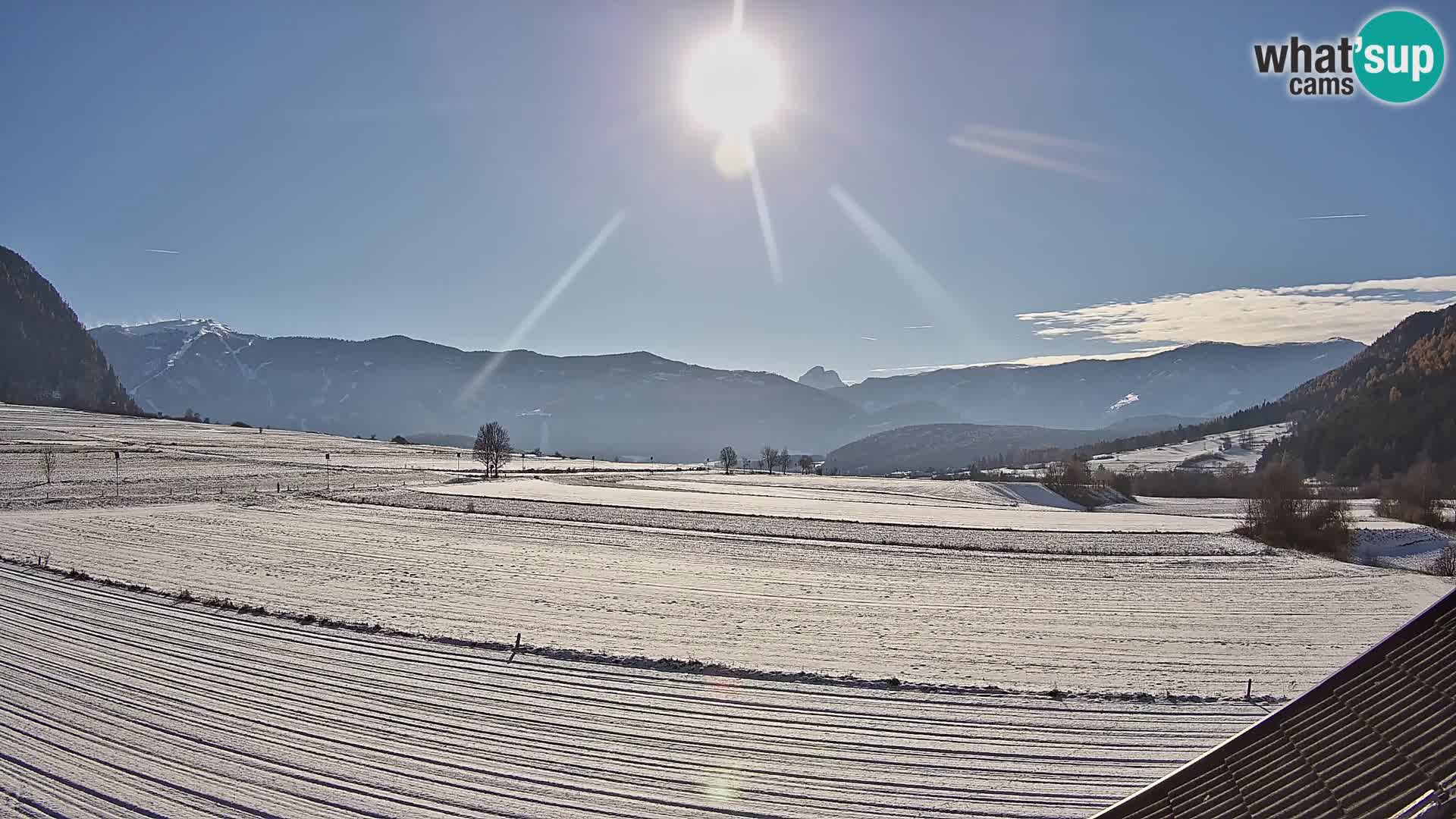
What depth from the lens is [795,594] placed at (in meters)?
29.8

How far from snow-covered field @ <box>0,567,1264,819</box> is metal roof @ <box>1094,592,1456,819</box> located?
24.7ft

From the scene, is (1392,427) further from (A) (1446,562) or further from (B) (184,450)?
(B) (184,450)

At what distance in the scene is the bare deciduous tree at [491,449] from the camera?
9288 centimetres

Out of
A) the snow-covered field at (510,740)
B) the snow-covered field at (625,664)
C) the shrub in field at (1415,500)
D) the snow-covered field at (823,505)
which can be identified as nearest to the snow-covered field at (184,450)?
the snow-covered field at (823,505)

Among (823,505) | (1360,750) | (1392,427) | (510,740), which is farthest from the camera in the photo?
(1392,427)

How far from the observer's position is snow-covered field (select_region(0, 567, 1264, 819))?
11.9 m

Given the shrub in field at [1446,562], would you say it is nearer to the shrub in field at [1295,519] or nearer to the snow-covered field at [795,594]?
the shrub in field at [1295,519]

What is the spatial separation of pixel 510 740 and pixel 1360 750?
13.2 meters

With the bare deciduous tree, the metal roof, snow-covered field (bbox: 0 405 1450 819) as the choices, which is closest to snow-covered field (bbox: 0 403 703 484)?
the bare deciduous tree

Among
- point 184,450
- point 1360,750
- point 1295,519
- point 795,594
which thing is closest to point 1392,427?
point 1295,519

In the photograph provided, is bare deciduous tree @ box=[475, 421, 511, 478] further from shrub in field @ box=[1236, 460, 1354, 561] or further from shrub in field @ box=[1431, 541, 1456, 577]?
shrub in field @ box=[1431, 541, 1456, 577]

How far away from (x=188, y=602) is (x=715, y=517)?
3699 centimetres

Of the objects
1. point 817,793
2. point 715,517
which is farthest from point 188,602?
point 715,517

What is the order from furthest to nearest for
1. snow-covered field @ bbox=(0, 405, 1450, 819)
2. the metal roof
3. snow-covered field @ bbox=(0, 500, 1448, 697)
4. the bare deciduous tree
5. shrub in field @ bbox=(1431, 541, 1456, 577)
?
the bare deciduous tree < shrub in field @ bbox=(1431, 541, 1456, 577) < snow-covered field @ bbox=(0, 500, 1448, 697) < snow-covered field @ bbox=(0, 405, 1450, 819) < the metal roof
